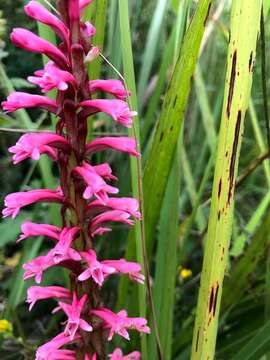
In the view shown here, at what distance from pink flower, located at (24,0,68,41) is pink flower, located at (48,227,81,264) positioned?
0.60 ft

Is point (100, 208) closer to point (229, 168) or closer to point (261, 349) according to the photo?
point (229, 168)

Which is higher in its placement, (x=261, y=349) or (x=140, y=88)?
(x=140, y=88)

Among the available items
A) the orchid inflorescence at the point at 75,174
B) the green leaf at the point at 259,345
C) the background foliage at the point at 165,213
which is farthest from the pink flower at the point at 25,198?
the green leaf at the point at 259,345

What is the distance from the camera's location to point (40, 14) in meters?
0.53

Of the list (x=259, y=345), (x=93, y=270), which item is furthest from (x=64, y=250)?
(x=259, y=345)

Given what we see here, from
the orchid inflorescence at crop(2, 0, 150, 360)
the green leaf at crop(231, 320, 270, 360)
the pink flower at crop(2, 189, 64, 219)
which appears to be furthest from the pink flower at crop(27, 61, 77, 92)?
the green leaf at crop(231, 320, 270, 360)

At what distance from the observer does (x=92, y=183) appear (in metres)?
0.52

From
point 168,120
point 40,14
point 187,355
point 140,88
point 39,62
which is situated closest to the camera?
point 40,14

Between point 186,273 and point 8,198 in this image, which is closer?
point 8,198

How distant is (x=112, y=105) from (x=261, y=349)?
372mm

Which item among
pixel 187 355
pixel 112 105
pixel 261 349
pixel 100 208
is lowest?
pixel 187 355

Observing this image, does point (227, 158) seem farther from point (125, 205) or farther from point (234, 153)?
point (125, 205)

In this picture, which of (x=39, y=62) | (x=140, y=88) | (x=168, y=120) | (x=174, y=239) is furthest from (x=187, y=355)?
(x=39, y=62)

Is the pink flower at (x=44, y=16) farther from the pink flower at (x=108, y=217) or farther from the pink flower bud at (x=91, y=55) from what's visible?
the pink flower at (x=108, y=217)
